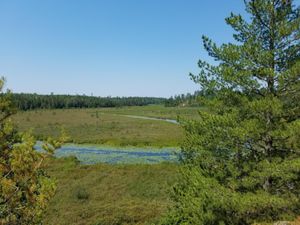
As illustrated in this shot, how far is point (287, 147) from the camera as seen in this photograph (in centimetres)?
1252

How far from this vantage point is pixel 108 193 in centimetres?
2736

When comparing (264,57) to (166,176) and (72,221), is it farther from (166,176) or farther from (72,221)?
(166,176)

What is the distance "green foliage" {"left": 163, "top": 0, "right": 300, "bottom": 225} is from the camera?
1180 centimetres

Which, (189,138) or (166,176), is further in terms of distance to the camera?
(166,176)

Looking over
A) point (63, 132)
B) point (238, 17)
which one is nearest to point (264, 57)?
point (238, 17)

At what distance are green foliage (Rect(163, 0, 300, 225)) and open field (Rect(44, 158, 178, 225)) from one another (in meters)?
6.34

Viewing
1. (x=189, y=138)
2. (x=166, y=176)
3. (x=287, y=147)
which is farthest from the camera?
(x=166, y=176)

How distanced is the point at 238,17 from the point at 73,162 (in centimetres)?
2954

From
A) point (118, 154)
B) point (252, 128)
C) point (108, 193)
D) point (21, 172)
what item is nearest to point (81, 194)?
point (108, 193)

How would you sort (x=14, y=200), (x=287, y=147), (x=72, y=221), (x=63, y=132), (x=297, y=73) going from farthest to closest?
(x=72, y=221)
(x=287, y=147)
(x=297, y=73)
(x=14, y=200)
(x=63, y=132)

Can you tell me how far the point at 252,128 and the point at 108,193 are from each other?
59.7ft

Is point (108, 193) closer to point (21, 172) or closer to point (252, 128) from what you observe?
point (252, 128)

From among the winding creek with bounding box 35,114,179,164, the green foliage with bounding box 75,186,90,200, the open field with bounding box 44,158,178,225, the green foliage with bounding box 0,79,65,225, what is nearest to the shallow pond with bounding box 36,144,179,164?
the winding creek with bounding box 35,114,179,164

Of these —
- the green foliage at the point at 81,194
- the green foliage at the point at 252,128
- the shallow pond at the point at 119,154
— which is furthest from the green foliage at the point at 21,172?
the shallow pond at the point at 119,154
